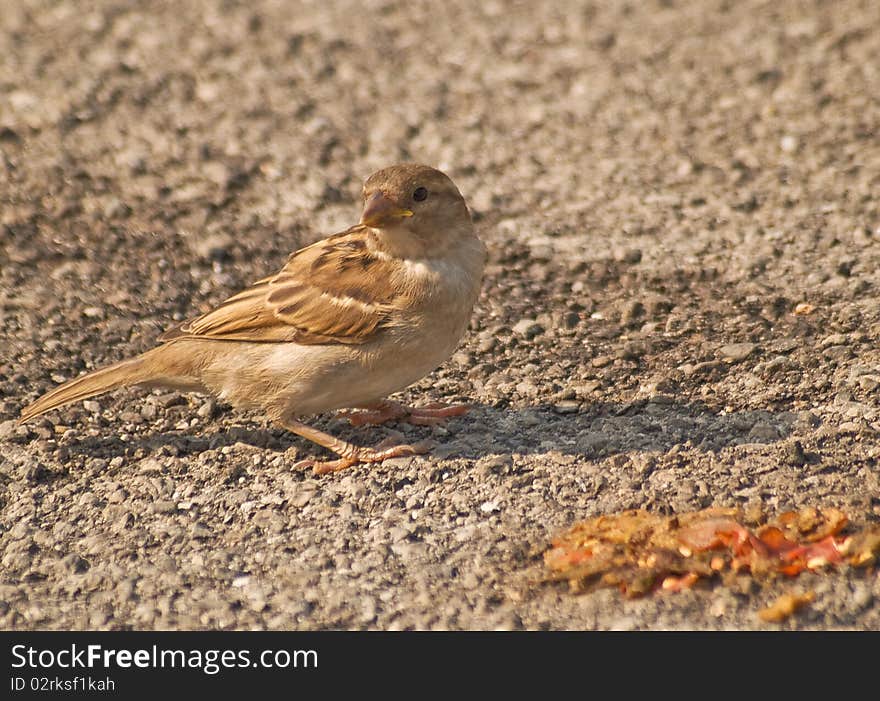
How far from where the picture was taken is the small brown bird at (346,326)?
5492 millimetres

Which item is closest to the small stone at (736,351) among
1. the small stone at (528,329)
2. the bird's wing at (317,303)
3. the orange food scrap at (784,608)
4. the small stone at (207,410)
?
the small stone at (528,329)

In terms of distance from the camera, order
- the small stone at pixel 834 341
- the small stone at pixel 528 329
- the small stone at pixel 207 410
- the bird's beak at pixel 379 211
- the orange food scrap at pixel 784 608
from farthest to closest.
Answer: the small stone at pixel 528 329 < the small stone at pixel 834 341 < the small stone at pixel 207 410 < the bird's beak at pixel 379 211 < the orange food scrap at pixel 784 608

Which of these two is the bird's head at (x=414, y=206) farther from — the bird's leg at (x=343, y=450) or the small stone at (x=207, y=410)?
the small stone at (x=207, y=410)

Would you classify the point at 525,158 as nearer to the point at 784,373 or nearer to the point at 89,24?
the point at 784,373

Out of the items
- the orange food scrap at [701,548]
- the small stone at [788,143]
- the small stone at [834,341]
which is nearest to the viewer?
the orange food scrap at [701,548]

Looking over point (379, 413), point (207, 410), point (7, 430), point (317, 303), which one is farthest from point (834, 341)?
point (7, 430)

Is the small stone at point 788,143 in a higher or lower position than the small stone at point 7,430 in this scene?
higher

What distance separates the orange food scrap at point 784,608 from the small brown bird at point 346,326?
1760mm

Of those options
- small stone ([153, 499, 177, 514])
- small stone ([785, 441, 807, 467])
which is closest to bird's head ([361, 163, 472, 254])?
small stone ([153, 499, 177, 514])

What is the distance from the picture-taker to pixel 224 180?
855 cm

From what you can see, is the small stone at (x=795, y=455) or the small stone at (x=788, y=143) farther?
the small stone at (x=788, y=143)

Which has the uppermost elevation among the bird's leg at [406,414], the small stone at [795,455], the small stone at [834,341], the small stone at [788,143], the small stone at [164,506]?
the small stone at [788,143]
